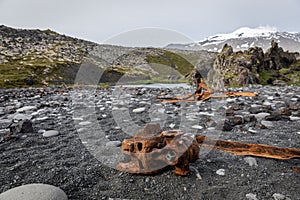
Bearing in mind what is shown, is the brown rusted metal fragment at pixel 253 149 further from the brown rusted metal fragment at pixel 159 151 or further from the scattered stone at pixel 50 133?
the scattered stone at pixel 50 133

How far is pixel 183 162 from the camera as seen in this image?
207 centimetres

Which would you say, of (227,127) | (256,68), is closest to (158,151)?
(227,127)

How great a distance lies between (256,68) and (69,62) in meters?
29.2

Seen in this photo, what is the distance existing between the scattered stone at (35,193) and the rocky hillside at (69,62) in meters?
15.5

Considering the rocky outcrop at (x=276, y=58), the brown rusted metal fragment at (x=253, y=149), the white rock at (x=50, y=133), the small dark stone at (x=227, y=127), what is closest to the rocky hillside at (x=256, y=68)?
the rocky outcrop at (x=276, y=58)

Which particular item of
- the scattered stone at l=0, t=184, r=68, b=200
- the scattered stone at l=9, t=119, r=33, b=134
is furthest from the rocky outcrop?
the scattered stone at l=0, t=184, r=68, b=200

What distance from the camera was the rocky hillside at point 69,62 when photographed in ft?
86.8

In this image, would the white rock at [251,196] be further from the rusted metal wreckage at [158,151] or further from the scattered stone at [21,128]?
the scattered stone at [21,128]

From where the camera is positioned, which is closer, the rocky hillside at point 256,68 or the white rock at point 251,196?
the white rock at point 251,196

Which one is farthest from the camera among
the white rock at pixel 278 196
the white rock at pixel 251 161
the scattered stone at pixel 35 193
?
the white rock at pixel 251 161

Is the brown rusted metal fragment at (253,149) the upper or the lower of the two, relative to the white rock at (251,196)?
upper

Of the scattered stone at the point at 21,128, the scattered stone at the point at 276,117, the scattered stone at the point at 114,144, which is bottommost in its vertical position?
the scattered stone at the point at 276,117

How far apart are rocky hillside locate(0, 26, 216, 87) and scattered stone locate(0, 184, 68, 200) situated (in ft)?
50.8

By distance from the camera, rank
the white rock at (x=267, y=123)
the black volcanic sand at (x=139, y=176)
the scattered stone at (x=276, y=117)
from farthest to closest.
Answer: the scattered stone at (x=276, y=117) → the white rock at (x=267, y=123) → the black volcanic sand at (x=139, y=176)
